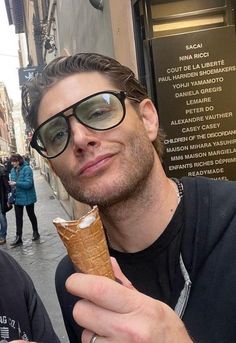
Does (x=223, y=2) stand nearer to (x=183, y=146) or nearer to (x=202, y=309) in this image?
(x=183, y=146)

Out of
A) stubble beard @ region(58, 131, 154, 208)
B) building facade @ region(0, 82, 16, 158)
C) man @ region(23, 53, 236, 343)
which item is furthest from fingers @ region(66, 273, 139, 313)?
building facade @ region(0, 82, 16, 158)

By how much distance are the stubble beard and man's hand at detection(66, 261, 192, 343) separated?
1.49 feet

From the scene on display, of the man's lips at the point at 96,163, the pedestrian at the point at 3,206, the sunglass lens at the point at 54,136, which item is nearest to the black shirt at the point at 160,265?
the man's lips at the point at 96,163

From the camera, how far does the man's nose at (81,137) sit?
58.2 inches

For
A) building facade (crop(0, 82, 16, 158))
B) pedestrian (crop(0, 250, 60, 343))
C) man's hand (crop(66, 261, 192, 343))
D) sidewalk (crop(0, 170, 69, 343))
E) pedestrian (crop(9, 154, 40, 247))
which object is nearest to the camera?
man's hand (crop(66, 261, 192, 343))

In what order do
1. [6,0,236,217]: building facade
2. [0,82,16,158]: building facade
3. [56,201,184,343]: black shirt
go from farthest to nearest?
[0,82,16,158]: building facade
[6,0,236,217]: building facade
[56,201,184,343]: black shirt

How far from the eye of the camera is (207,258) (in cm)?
137

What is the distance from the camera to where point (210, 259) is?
136 cm

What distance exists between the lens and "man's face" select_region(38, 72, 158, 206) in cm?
144

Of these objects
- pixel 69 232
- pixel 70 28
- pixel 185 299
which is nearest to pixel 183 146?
pixel 185 299

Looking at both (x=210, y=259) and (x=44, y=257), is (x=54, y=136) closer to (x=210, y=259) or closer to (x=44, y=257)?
(x=210, y=259)

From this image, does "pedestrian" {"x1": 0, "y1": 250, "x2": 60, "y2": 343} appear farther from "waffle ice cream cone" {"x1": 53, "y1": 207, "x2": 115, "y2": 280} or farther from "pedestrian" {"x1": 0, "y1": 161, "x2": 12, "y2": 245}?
"pedestrian" {"x1": 0, "y1": 161, "x2": 12, "y2": 245}

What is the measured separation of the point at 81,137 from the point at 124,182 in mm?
204

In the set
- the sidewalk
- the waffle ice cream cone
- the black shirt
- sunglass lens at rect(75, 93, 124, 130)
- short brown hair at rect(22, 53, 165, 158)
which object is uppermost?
short brown hair at rect(22, 53, 165, 158)
